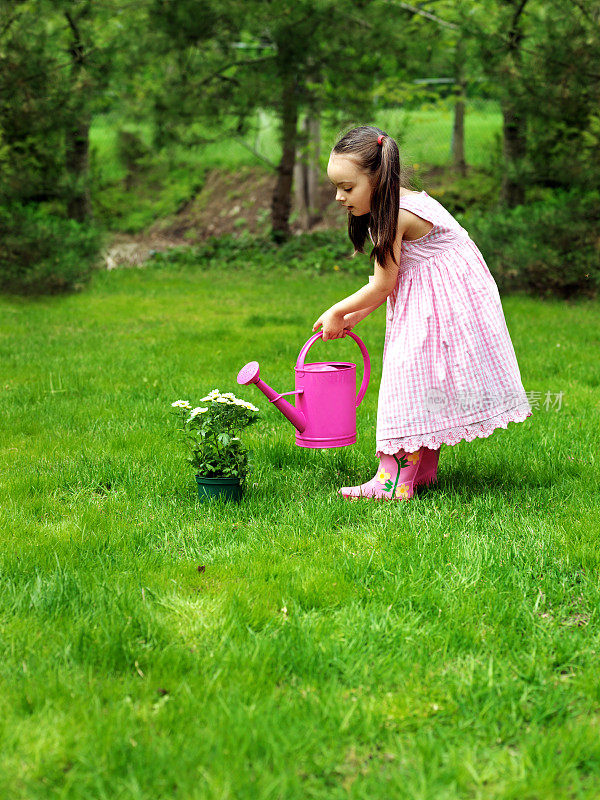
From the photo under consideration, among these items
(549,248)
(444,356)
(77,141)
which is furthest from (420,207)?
(77,141)

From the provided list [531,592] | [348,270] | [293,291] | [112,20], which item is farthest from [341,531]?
[112,20]

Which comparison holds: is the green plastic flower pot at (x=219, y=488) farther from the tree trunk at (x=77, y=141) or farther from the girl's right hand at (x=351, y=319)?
the tree trunk at (x=77, y=141)

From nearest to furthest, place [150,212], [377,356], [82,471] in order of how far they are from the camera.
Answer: [82,471] < [377,356] < [150,212]

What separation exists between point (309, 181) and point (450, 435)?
1209 centimetres

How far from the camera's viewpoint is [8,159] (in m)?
8.91

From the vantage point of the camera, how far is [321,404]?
10.7 ft

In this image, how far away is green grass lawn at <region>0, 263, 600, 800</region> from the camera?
5.60 ft

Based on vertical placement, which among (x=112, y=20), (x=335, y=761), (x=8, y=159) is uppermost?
(x=112, y=20)

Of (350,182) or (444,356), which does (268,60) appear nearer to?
(350,182)

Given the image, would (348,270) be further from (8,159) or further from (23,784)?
(23,784)

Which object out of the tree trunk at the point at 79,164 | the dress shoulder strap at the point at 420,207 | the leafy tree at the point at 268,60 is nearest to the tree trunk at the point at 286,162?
the leafy tree at the point at 268,60

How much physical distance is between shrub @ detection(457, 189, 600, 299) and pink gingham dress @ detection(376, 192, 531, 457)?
521 centimetres

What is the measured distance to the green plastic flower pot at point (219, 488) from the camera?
317 cm

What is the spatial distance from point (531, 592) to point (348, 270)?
904 cm
